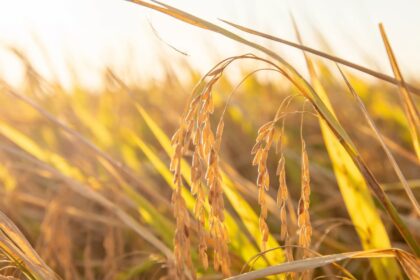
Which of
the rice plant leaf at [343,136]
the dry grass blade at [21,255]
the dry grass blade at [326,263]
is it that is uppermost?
the rice plant leaf at [343,136]

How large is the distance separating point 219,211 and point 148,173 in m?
1.48

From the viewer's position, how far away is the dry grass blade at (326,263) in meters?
0.72

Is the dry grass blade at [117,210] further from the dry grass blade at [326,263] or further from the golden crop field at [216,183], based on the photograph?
the dry grass blade at [326,263]

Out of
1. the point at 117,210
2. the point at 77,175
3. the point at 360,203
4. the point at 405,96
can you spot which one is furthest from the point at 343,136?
the point at 77,175

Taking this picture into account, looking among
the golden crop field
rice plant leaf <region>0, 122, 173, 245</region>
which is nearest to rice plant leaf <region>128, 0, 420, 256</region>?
the golden crop field

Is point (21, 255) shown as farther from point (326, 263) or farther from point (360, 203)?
point (360, 203)

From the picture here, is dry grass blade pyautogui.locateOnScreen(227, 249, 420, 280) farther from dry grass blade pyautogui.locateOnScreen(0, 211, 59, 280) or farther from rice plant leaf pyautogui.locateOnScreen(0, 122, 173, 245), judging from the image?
rice plant leaf pyautogui.locateOnScreen(0, 122, 173, 245)

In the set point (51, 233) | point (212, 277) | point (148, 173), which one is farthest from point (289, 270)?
point (148, 173)

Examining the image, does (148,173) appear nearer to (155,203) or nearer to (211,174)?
(155,203)

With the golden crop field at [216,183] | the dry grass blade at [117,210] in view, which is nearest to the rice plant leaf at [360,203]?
the golden crop field at [216,183]

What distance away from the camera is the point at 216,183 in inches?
28.8

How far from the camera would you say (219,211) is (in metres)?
0.72

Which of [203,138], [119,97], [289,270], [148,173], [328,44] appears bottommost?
[289,270]

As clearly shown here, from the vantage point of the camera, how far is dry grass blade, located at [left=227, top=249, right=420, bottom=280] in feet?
2.36
